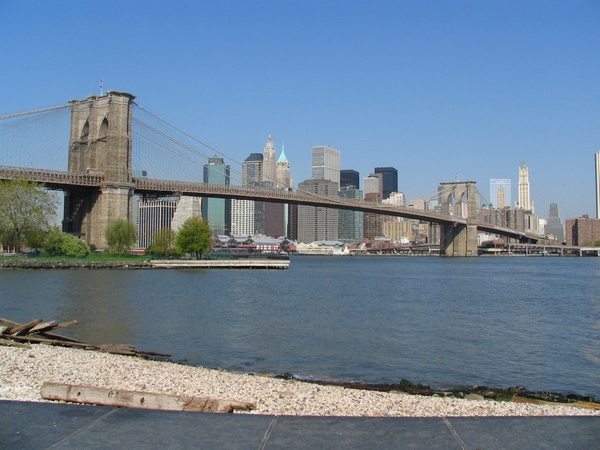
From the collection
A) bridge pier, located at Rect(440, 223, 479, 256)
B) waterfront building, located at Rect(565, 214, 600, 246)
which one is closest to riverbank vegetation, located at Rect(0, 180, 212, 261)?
bridge pier, located at Rect(440, 223, 479, 256)

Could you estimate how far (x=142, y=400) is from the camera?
5238 millimetres

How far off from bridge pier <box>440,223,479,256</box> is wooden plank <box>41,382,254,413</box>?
3951 inches

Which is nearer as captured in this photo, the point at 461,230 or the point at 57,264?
the point at 57,264

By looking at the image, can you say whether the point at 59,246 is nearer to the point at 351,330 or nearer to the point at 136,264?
the point at 136,264

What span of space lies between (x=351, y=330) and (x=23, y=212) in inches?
1573

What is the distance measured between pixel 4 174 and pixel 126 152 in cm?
1107

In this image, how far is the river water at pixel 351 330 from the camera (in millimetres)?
11109

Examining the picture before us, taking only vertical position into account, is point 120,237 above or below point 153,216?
below

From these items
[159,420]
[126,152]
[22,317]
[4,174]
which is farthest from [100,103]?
[159,420]

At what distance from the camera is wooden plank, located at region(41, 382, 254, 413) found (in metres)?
5.21

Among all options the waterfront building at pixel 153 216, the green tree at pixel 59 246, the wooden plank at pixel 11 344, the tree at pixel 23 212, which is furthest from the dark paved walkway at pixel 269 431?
the waterfront building at pixel 153 216

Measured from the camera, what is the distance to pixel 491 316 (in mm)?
20781

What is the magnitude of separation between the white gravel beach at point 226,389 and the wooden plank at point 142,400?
0.92ft

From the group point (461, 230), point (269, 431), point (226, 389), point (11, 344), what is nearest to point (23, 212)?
point (11, 344)
